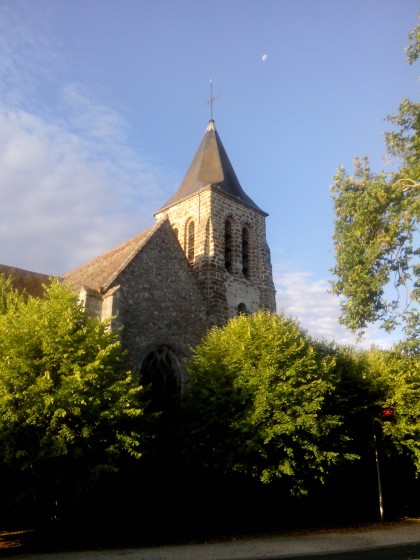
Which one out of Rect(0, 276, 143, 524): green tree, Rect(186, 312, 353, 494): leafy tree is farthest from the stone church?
Rect(0, 276, 143, 524): green tree

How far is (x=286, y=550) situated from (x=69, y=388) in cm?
619

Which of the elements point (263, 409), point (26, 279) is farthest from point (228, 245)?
point (263, 409)

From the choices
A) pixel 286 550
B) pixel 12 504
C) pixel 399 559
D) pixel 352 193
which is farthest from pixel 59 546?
pixel 352 193

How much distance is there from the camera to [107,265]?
20.1 metres

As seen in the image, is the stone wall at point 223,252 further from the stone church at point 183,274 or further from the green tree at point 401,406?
the green tree at point 401,406

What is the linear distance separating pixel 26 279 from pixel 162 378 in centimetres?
814

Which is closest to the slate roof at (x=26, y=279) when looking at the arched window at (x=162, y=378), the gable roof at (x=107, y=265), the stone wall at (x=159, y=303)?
the gable roof at (x=107, y=265)

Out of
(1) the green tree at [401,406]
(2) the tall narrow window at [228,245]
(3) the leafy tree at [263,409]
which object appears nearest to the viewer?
(3) the leafy tree at [263,409]

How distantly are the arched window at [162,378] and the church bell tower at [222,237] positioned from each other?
10.9 ft

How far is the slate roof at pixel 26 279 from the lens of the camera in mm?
20125

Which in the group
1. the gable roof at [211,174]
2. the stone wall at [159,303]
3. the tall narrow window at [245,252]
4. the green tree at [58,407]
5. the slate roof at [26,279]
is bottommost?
the green tree at [58,407]

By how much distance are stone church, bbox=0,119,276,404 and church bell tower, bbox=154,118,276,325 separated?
51mm

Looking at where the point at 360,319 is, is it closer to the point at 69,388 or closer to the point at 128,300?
the point at 128,300

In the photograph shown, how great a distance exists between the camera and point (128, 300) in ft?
54.3
